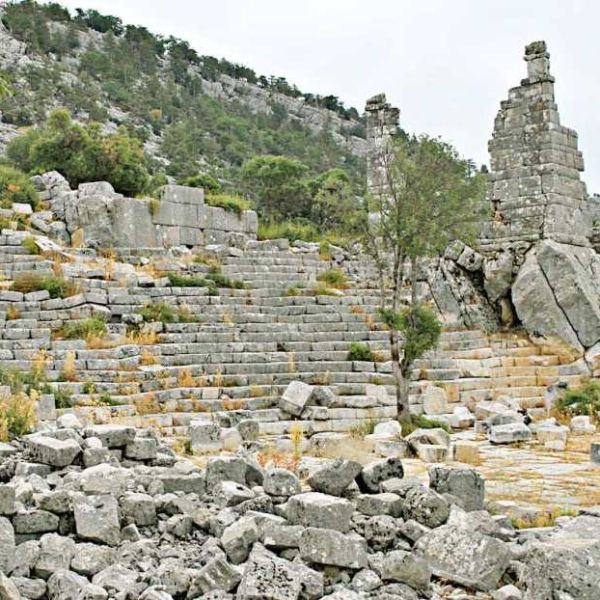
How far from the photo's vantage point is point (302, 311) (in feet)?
64.8

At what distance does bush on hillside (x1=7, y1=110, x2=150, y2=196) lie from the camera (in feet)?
91.0

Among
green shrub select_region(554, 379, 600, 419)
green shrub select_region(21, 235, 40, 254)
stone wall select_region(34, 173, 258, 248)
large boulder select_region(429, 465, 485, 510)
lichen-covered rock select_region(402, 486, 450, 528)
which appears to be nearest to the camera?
lichen-covered rock select_region(402, 486, 450, 528)

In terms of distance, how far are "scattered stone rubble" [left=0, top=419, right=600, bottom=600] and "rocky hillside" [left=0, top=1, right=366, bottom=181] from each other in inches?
1633

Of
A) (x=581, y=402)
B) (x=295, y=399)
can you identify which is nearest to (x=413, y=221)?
(x=295, y=399)

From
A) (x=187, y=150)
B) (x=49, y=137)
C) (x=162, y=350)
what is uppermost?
(x=187, y=150)

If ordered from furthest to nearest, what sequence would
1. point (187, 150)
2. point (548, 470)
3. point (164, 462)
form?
point (187, 150)
point (548, 470)
point (164, 462)

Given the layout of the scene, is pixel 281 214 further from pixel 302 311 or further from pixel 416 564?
pixel 416 564

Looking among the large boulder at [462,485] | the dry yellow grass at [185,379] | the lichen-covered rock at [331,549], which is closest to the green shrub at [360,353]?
the dry yellow grass at [185,379]

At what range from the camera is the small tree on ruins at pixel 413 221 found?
14.4 meters

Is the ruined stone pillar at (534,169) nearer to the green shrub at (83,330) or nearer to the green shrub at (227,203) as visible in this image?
the green shrub at (83,330)

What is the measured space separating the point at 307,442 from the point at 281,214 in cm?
2584

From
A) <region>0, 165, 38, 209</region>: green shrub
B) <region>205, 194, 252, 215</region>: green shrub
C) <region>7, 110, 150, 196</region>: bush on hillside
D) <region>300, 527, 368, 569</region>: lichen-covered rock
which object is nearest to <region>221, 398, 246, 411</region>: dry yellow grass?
<region>300, 527, 368, 569</region>: lichen-covered rock

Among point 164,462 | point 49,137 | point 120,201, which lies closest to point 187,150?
point 49,137

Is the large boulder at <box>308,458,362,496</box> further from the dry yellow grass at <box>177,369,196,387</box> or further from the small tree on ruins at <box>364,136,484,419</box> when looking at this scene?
the dry yellow grass at <box>177,369,196,387</box>
